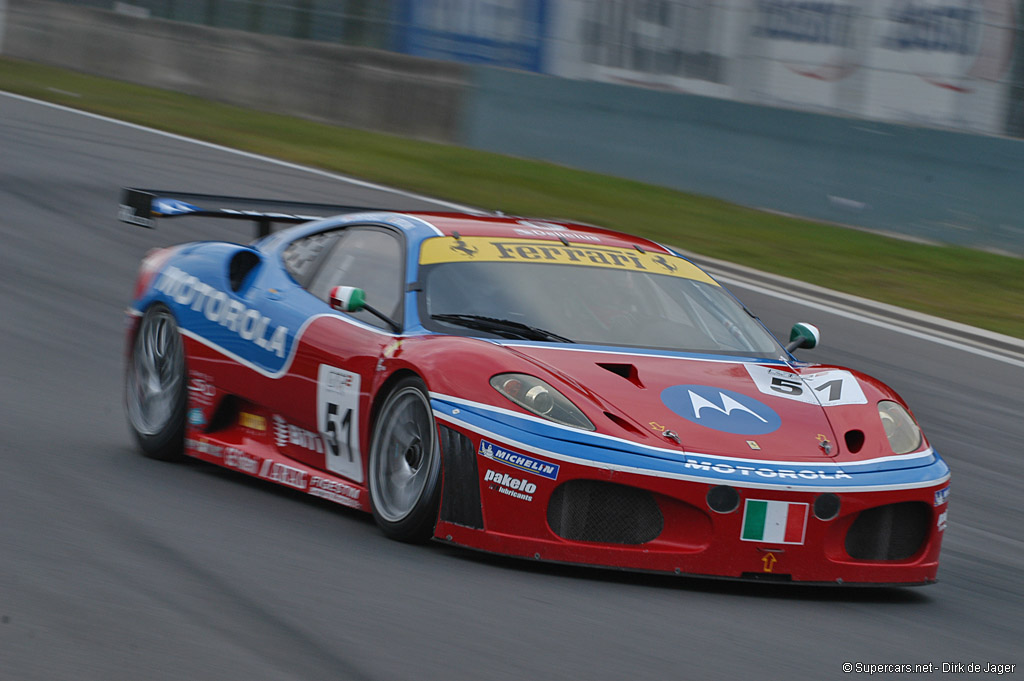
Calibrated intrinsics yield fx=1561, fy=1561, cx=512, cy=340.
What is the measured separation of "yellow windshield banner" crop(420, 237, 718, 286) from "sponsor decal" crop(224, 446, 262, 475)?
111 cm

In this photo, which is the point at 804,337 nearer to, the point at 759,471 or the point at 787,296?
the point at 759,471

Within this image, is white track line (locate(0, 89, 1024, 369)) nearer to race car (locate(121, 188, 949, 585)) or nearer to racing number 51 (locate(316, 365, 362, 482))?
race car (locate(121, 188, 949, 585))

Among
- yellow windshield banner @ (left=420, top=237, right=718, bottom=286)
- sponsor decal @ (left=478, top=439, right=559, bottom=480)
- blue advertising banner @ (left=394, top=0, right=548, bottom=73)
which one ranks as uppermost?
blue advertising banner @ (left=394, top=0, right=548, bottom=73)

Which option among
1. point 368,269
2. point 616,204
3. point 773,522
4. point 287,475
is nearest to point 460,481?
point 773,522

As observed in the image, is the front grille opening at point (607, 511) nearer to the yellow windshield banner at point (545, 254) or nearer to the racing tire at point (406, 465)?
the racing tire at point (406, 465)

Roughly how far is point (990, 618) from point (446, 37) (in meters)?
16.0

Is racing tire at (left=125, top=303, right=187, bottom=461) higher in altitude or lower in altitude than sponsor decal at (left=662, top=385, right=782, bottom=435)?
lower

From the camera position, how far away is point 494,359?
5.28 metres

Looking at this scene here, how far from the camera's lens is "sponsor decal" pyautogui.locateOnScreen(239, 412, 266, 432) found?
6456 mm

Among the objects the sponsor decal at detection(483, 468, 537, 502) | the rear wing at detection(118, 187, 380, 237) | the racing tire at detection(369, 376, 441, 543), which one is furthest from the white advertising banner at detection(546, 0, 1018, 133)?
the sponsor decal at detection(483, 468, 537, 502)

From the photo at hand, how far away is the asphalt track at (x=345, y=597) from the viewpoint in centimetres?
400

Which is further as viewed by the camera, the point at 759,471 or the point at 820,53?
the point at 820,53

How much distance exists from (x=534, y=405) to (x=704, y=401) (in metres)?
0.61

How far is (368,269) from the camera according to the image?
20.8 ft
